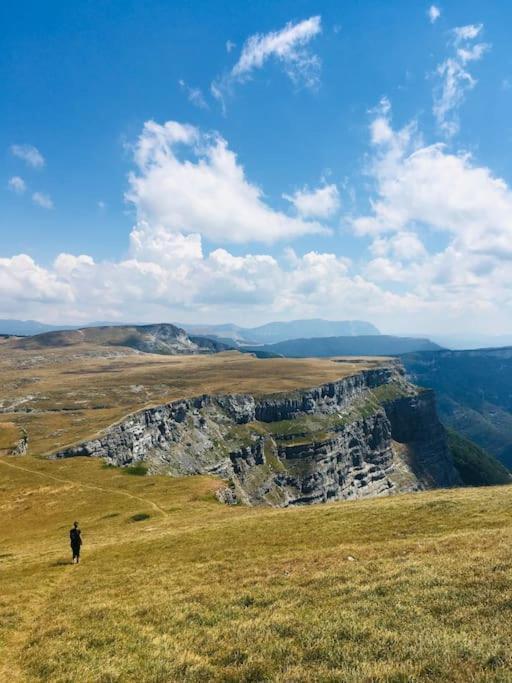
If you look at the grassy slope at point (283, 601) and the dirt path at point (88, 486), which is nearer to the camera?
the grassy slope at point (283, 601)

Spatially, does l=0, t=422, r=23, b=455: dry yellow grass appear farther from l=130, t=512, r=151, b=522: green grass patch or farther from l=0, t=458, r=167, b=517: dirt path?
l=130, t=512, r=151, b=522: green grass patch

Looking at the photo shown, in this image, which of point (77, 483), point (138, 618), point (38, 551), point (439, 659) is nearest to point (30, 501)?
point (77, 483)

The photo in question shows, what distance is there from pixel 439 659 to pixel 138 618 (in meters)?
15.2

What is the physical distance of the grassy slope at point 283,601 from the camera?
53.2ft

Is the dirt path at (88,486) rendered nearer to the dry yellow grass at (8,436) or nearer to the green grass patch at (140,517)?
the green grass patch at (140,517)

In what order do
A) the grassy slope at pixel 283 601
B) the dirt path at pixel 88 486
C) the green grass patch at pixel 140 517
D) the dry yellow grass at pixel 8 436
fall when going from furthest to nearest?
the dry yellow grass at pixel 8 436 < the dirt path at pixel 88 486 < the green grass patch at pixel 140 517 < the grassy slope at pixel 283 601

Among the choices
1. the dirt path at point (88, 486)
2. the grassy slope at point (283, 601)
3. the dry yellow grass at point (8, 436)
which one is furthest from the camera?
the dry yellow grass at point (8, 436)

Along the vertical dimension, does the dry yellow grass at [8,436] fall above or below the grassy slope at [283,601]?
below

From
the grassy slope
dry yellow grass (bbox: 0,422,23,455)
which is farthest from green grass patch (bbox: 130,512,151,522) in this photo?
dry yellow grass (bbox: 0,422,23,455)

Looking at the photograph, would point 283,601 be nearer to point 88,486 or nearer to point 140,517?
point 140,517

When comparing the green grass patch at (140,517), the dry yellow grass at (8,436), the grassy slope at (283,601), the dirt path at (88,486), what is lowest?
the dry yellow grass at (8,436)

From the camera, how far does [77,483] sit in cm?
10081

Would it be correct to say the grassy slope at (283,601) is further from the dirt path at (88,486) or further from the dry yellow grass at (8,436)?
the dry yellow grass at (8,436)

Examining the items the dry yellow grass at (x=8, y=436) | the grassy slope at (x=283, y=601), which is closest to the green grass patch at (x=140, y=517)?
the grassy slope at (x=283, y=601)
